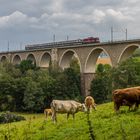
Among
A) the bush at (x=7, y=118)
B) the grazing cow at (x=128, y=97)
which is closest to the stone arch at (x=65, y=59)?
the bush at (x=7, y=118)


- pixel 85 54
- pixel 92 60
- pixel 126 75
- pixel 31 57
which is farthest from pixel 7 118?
pixel 31 57

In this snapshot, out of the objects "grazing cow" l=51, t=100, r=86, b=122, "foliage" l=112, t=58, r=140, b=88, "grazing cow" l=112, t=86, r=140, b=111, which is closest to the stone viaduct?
"foliage" l=112, t=58, r=140, b=88

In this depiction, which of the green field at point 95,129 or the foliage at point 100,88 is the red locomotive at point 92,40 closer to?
the foliage at point 100,88

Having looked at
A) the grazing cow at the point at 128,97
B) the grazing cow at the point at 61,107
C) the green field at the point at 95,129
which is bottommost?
the green field at the point at 95,129

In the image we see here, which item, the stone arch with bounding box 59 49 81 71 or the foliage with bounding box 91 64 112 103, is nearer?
the foliage with bounding box 91 64 112 103

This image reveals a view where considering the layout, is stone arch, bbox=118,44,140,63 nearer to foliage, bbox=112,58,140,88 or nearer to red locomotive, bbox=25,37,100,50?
foliage, bbox=112,58,140,88

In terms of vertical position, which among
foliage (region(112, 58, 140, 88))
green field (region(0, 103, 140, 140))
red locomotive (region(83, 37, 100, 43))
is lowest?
green field (region(0, 103, 140, 140))

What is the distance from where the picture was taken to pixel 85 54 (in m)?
66.8

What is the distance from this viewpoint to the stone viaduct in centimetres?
5988

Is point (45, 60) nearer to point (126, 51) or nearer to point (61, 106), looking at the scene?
point (126, 51)

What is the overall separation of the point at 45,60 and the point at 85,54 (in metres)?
15.2

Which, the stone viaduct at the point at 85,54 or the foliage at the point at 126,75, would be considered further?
the stone viaduct at the point at 85,54

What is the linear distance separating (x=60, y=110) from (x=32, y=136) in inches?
112

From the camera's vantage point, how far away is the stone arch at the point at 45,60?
78606mm
